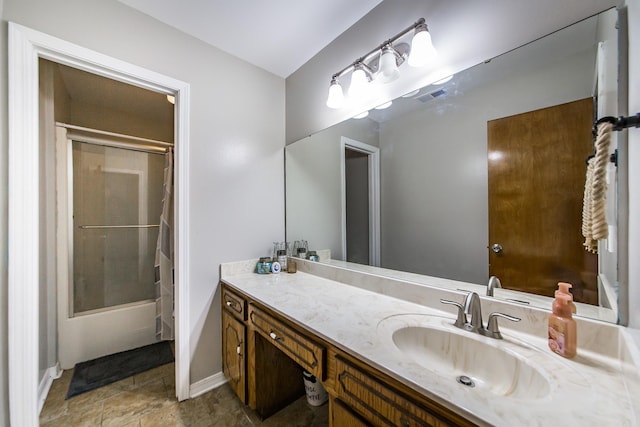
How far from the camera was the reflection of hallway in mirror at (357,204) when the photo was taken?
5.08ft

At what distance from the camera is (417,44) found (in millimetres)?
1125

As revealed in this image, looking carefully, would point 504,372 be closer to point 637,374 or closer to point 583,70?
point 637,374

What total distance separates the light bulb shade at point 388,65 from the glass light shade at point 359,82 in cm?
18

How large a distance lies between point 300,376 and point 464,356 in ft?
3.66

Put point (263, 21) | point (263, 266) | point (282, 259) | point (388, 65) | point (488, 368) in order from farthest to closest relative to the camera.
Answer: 1. point (282, 259)
2. point (263, 266)
3. point (263, 21)
4. point (388, 65)
5. point (488, 368)

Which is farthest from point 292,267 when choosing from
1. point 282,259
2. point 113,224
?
point 113,224

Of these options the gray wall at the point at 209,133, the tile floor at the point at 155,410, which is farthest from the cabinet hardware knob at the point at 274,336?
the gray wall at the point at 209,133

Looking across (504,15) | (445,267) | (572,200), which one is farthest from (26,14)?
(572,200)

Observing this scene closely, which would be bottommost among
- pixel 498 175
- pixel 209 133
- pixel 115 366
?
pixel 115 366

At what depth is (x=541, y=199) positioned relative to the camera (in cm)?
92

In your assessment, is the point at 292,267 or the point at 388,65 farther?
the point at 292,267

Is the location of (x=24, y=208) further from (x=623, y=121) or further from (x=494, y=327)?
(x=623, y=121)

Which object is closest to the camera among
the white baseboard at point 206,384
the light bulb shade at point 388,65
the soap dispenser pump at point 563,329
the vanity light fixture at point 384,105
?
the soap dispenser pump at point 563,329

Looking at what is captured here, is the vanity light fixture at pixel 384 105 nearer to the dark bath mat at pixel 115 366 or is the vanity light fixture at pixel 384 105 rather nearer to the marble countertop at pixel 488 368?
the marble countertop at pixel 488 368
